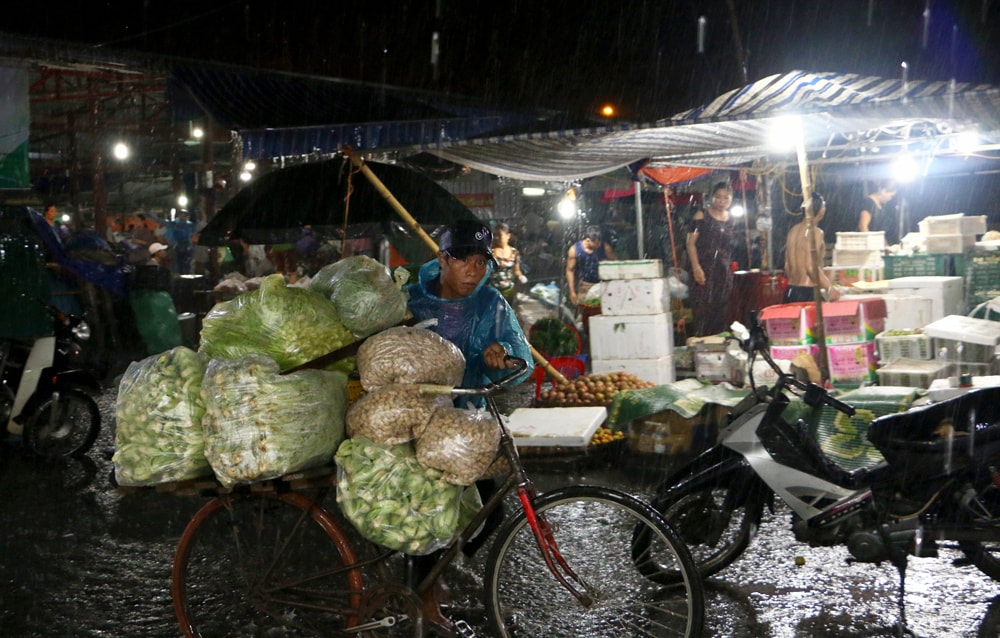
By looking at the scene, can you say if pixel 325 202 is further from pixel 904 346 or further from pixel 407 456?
pixel 904 346

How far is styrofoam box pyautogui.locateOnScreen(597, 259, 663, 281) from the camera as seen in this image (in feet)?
32.1

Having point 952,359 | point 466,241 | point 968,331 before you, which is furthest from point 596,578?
point 952,359

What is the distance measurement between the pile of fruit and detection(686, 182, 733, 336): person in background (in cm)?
293

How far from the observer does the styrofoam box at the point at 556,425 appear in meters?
7.27

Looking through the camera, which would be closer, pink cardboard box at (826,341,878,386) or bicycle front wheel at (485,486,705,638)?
bicycle front wheel at (485,486,705,638)

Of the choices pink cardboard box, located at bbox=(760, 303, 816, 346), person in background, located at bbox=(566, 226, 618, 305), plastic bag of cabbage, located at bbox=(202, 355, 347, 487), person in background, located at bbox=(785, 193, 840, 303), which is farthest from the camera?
person in background, located at bbox=(566, 226, 618, 305)

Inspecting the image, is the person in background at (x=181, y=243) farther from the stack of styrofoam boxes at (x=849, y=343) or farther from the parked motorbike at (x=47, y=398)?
the stack of styrofoam boxes at (x=849, y=343)

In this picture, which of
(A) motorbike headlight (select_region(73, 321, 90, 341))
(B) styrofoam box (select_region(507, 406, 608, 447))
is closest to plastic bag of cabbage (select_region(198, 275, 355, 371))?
(B) styrofoam box (select_region(507, 406, 608, 447))

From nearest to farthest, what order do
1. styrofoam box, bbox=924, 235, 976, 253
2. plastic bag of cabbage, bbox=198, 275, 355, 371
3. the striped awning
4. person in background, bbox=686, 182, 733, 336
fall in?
plastic bag of cabbage, bbox=198, 275, 355, 371 < the striped awning < styrofoam box, bbox=924, 235, 976, 253 < person in background, bbox=686, 182, 733, 336

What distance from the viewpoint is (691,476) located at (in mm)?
4680

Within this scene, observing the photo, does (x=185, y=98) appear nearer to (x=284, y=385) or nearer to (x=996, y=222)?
(x=284, y=385)

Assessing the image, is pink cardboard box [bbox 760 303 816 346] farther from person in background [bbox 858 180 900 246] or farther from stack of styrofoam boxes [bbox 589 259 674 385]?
person in background [bbox 858 180 900 246]

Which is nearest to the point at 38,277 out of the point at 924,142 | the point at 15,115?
the point at 15,115

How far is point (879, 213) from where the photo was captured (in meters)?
15.0
